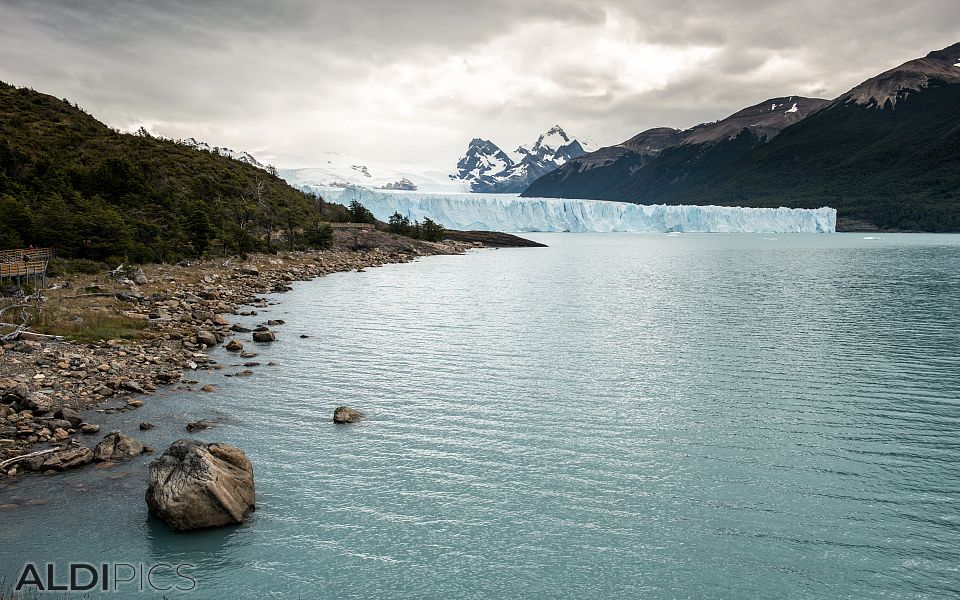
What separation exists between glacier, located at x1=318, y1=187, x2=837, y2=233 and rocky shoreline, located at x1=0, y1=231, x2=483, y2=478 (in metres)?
86.3

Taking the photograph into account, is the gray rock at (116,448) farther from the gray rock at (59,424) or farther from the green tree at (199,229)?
the green tree at (199,229)

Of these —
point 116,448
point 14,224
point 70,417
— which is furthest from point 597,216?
point 116,448

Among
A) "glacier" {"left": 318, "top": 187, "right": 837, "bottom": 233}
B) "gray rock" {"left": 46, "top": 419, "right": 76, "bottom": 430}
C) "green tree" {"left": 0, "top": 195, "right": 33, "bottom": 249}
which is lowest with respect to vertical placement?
"gray rock" {"left": 46, "top": 419, "right": 76, "bottom": 430}

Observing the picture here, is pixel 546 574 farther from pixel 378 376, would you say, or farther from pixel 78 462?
pixel 378 376

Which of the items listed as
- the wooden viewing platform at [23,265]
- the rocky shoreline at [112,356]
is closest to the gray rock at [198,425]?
the rocky shoreline at [112,356]

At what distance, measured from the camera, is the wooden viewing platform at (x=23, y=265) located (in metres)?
21.2

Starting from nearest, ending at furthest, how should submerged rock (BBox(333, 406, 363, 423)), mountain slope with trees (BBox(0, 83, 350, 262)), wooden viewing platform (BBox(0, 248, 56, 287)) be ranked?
submerged rock (BBox(333, 406, 363, 423)) < wooden viewing platform (BBox(0, 248, 56, 287)) < mountain slope with trees (BBox(0, 83, 350, 262))

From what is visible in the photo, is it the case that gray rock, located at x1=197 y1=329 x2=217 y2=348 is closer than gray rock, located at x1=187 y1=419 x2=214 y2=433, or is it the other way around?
gray rock, located at x1=187 y1=419 x2=214 y2=433

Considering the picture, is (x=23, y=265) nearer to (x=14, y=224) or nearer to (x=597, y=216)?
(x=14, y=224)

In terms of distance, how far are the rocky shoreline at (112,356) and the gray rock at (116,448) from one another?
0.19 meters

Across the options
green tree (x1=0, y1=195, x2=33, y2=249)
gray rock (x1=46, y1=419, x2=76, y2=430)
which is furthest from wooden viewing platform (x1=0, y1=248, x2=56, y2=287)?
gray rock (x1=46, y1=419, x2=76, y2=430)

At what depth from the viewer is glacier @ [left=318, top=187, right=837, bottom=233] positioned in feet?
398

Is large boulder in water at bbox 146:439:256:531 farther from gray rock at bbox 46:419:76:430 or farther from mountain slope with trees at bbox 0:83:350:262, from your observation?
mountain slope with trees at bbox 0:83:350:262

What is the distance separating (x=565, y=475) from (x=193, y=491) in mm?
6174
